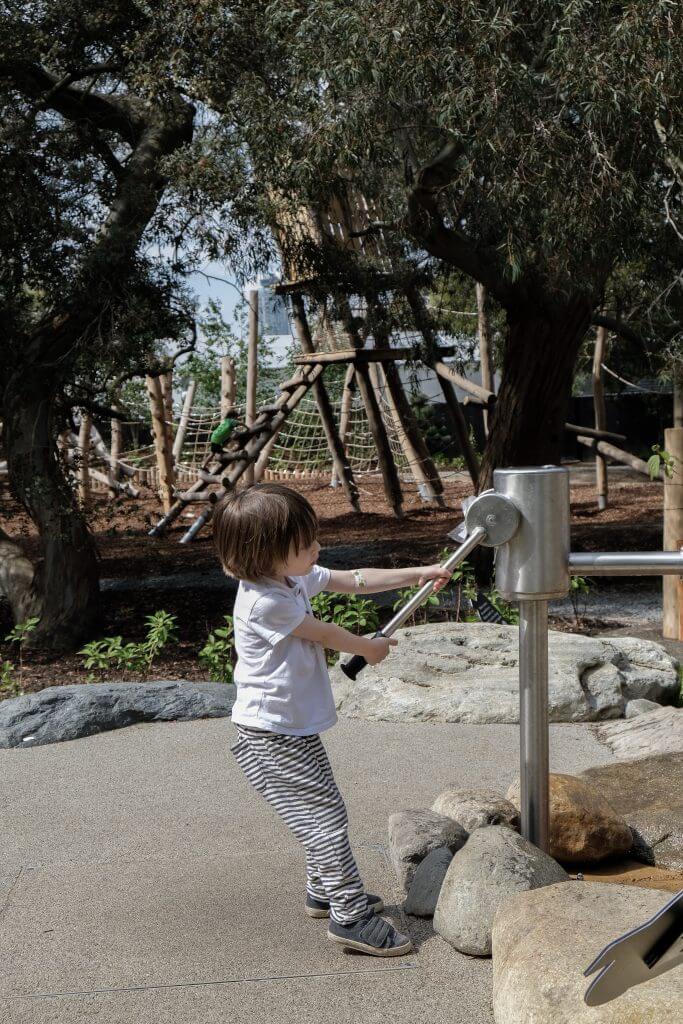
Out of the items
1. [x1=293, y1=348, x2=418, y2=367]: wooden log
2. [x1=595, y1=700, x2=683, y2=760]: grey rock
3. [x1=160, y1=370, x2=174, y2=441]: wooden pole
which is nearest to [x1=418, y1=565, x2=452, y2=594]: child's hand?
[x1=595, y1=700, x2=683, y2=760]: grey rock

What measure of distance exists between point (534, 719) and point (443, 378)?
8.29m

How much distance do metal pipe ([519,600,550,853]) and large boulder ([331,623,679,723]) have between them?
1.86 m

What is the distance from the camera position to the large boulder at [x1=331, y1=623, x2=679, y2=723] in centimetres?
446

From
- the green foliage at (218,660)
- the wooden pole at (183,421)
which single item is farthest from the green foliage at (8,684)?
the wooden pole at (183,421)

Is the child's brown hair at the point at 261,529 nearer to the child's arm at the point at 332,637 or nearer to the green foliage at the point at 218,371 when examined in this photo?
the child's arm at the point at 332,637

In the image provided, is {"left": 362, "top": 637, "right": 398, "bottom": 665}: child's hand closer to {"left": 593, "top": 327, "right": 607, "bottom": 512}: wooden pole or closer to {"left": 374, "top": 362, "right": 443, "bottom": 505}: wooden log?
{"left": 374, "top": 362, "right": 443, "bottom": 505}: wooden log

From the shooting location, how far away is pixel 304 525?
2520 mm

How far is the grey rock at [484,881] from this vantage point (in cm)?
238

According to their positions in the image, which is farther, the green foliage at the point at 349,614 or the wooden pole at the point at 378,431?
the wooden pole at the point at 378,431

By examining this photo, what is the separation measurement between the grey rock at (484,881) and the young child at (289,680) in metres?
0.12

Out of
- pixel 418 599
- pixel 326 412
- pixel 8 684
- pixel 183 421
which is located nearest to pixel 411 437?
pixel 326 412

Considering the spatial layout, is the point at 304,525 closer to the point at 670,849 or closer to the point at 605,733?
the point at 670,849

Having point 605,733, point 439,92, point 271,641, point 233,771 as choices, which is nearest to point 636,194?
point 439,92

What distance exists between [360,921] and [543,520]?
98 centimetres
